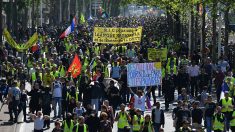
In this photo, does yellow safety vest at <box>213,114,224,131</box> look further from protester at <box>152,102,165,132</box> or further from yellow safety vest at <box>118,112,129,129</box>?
yellow safety vest at <box>118,112,129,129</box>

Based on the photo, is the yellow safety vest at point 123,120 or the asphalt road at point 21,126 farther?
the asphalt road at point 21,126

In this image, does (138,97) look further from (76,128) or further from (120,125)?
(76,128)

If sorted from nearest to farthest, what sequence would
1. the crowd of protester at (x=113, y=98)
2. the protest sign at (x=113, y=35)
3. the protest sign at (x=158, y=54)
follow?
the crowd of protester at (x=113, y=98), the protest sign at (x=158, y=54), the protest sign at (x=113, y=35)

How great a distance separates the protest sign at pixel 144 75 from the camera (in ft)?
88.9

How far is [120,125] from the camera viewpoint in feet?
72.2

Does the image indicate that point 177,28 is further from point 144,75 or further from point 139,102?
point 139,102

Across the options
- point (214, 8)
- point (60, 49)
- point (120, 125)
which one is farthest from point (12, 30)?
point (120, 125)

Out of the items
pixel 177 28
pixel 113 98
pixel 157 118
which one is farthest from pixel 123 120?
pixel 177 28

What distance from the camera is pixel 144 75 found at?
27.0 m

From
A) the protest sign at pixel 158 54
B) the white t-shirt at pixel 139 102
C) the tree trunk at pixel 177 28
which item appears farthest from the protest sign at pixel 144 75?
the tree trunk at pixel 177 28

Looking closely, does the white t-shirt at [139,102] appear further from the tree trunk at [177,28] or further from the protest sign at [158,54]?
the tree trunk at [177,28]

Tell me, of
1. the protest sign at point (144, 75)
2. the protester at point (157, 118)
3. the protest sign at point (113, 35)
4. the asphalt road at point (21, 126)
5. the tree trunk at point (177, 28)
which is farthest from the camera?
the tree trunk at point (177, 28)

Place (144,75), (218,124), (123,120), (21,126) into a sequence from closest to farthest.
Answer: (123,120) → (218,124) → (21,126) → (144,75)

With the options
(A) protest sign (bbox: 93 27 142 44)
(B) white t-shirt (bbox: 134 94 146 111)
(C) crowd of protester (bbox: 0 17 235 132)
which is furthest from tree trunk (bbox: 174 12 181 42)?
(B) white t-shirt (bbox: 134 94 146 111)
